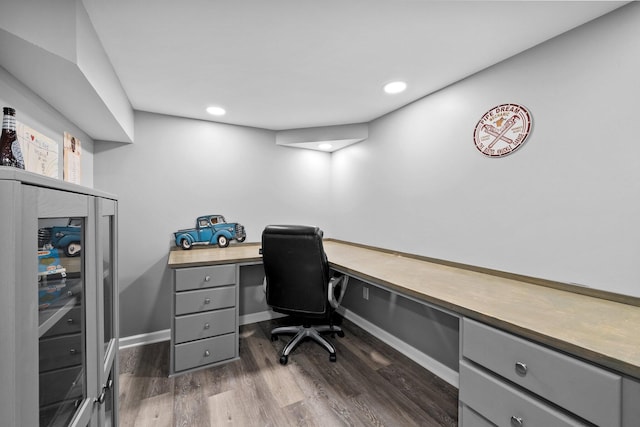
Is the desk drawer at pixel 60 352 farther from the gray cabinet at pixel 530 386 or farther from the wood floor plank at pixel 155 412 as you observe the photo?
the gray cabinet at pixel 530 386

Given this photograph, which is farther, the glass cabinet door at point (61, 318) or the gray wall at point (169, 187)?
the gray wall at point (169, 187)

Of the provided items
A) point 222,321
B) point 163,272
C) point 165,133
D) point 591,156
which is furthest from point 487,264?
point 165,133

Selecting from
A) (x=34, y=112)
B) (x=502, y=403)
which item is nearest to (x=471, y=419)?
(x=502, y=403)

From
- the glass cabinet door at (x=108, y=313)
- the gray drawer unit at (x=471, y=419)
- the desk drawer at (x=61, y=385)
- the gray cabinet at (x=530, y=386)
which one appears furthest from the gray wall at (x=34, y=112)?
the gray drawer unit at (x=471, y=419)

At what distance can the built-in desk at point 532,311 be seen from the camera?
0.80 m

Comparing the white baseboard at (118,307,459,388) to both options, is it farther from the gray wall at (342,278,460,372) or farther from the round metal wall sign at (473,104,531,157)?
the round metal wall sign at (473,104,531,157)

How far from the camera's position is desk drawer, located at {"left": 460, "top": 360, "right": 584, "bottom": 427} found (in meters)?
0.89

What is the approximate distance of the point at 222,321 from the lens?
2076mm

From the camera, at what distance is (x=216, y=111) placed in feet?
7.86

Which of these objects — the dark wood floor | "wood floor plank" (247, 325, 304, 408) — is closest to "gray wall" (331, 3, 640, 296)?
the dark wood floor

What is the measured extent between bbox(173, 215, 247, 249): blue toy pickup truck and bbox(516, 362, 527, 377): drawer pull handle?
7.92 feet

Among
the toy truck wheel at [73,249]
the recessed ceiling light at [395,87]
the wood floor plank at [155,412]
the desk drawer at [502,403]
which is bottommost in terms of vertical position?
the wood floor plank at [155,412]

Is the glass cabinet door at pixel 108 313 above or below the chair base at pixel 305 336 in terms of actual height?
above

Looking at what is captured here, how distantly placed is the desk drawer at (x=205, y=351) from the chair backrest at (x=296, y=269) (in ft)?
1.58
